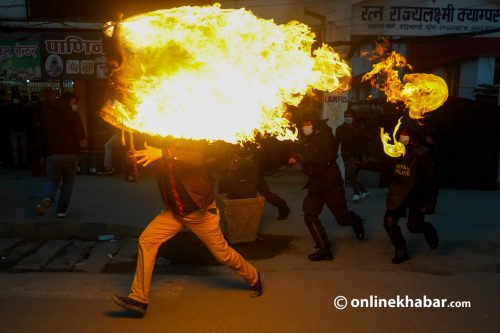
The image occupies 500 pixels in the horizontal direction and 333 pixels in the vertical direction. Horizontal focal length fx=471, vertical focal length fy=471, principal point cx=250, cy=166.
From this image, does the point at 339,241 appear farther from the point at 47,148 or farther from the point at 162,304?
the point at 47,148

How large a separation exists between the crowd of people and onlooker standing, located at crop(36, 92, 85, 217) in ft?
0.05

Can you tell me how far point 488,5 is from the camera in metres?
11.0

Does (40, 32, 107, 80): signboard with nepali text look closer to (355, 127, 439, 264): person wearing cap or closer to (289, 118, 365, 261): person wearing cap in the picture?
(289, 118, 365, 261): person wearing cap

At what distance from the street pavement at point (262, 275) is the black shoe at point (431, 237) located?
129 mm

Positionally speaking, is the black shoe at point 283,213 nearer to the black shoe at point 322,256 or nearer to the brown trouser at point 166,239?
the black shoe at point 322,256

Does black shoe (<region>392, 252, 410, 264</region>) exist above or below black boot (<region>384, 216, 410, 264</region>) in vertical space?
below

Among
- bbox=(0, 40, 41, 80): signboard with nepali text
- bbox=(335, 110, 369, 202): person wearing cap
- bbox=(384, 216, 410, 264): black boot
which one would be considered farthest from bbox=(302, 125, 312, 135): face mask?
bbox=(0, 40, 41, 80): signboard with nepali text

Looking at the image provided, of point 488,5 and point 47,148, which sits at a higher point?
point 488,5

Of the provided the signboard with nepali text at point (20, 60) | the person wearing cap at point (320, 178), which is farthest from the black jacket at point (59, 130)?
the signboard with nepali text at point (20, 60)

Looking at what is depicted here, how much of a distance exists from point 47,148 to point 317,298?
4.89 meters

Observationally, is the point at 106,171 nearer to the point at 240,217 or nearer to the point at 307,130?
the point at 240,217

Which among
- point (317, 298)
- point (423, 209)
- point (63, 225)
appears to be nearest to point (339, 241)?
point (423, 209)

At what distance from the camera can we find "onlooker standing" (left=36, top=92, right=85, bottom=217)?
7.20 m

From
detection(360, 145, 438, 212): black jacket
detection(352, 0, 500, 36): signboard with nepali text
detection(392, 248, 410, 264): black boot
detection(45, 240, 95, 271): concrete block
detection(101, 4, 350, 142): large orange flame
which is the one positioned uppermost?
detection(352, 0, 500, 36): signboard with nepali text
